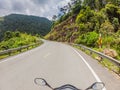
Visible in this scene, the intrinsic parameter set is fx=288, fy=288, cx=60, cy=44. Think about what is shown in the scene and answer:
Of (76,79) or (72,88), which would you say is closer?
(72,88)

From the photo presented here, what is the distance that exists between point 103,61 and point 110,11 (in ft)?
149

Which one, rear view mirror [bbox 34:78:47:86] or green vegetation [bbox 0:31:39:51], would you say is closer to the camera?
rear view mirror [bbox 34:78:47:86]

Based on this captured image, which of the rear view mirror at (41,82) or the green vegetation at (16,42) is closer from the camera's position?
the rear view mirror at (41,82)

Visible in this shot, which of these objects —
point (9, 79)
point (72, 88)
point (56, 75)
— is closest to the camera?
point (72, 88)

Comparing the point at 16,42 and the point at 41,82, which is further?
the point at 16,42

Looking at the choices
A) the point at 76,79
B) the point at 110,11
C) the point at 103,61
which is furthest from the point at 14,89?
the point at 110,11

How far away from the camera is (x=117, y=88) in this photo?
31.6 ft

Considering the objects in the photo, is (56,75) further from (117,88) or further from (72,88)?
(72,88)

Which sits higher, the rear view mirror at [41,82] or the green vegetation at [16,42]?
the rear view mirror at [41,82]

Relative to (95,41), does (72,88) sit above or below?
above

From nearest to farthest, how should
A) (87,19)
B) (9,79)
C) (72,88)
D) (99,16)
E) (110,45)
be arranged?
1. (72,88)
2. (9,79)
3. (110,45)
4. (99,16)
5. (87,19)

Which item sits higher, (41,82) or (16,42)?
(41,82)

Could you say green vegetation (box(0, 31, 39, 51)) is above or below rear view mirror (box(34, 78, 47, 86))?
below

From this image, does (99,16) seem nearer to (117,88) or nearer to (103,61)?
(103,61)
